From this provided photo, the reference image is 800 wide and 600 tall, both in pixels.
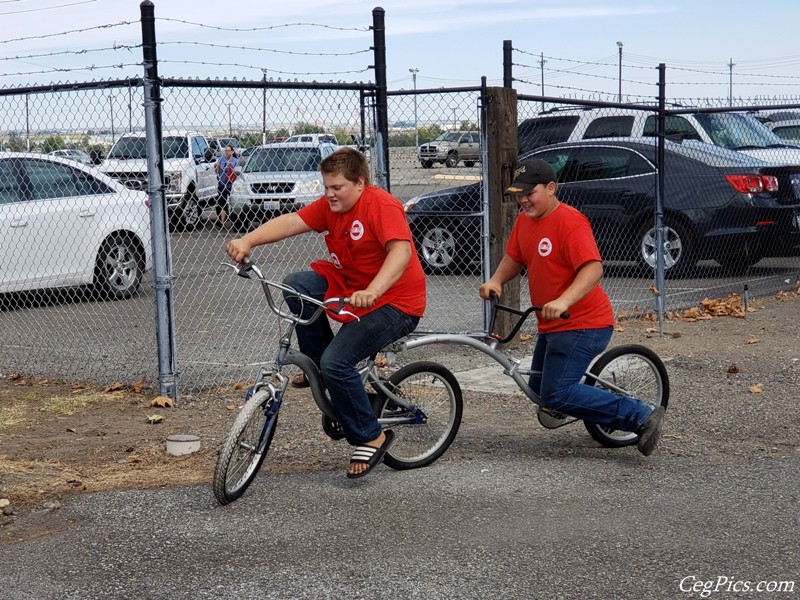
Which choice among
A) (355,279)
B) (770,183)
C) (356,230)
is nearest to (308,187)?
(355,279)

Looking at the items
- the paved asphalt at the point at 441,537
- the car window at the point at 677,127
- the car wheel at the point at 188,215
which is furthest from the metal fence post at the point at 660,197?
the paved asphalt at the point at 441,537

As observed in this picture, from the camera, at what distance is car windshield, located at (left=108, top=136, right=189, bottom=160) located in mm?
8836

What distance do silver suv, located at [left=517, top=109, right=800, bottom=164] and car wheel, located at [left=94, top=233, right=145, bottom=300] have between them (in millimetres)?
5264

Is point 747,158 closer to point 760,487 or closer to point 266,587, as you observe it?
point 760,487

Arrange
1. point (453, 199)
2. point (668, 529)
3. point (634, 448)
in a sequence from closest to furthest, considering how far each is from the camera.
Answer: point (668, 529) → point (634, 448) → point (453, 199)

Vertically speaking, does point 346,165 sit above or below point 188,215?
above

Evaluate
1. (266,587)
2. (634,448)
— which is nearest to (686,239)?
(634,448)

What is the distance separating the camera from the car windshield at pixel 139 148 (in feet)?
29.0

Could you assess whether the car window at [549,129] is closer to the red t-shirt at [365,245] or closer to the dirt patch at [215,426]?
the dirt patch at [215,426]

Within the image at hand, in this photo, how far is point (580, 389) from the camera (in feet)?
20.2

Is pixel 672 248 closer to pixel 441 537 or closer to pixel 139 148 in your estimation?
pixel 139 148

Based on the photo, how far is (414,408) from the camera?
6152 millimetres

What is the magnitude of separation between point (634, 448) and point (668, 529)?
60.3 inches

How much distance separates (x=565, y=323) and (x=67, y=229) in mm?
6996
